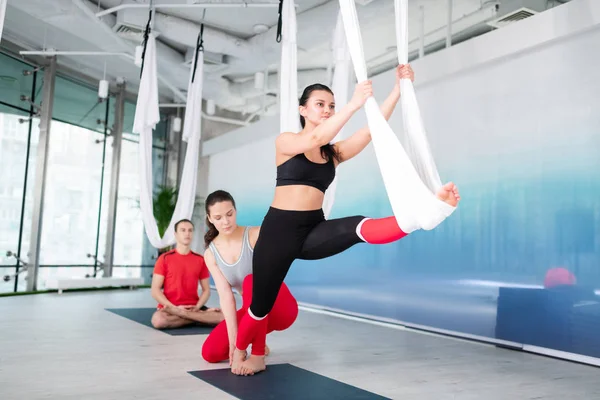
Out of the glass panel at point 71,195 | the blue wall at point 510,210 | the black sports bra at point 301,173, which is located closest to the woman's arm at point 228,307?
the black sports bra at point 301,173

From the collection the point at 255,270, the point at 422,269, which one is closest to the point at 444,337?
the point at 422,269

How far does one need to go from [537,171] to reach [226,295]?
248 centimetres

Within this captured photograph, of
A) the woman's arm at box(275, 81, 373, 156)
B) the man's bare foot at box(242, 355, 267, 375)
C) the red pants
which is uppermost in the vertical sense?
the woman's arm at box(275, 81, 373, 156)

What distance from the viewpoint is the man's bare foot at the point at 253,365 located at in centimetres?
264

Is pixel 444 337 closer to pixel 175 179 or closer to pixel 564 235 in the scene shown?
pixel 564 235

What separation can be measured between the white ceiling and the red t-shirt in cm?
231

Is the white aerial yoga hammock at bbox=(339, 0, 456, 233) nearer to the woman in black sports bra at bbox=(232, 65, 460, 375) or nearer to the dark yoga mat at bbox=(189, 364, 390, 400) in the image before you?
the woman in black sports bra at bbox=(232, 65, 460, 375)

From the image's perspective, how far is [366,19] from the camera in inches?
212

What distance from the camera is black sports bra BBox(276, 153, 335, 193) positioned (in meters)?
2.33

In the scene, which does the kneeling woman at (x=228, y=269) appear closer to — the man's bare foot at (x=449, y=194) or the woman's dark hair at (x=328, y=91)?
the woman's dark hair at (x=328, y=91)

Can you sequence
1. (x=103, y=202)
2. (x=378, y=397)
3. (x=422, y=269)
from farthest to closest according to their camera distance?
(x=103, y=202) → (x=422, y=269) → (x=378, y=397)

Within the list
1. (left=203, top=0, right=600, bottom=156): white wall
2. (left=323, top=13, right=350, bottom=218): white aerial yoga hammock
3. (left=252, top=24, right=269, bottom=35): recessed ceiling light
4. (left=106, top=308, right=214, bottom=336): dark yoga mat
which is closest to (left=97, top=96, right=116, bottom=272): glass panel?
(left=106, top=308, right=214, bottom=336): dark yoga mat

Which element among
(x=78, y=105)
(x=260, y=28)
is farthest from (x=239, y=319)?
(x=78, y=105)

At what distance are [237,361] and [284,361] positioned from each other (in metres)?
0.48
